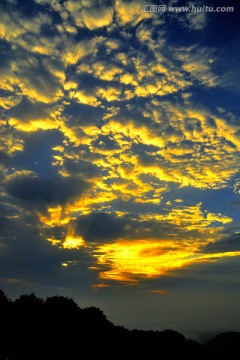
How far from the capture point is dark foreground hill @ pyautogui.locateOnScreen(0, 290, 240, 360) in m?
41.9

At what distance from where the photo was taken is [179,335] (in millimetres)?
64000

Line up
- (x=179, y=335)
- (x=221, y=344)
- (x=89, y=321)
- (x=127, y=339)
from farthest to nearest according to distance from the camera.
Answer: (x=221, y=344)
(x=179, y=335)
(x=127, y=339)
(x=89, y=321)

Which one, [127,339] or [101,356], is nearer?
[101,356]

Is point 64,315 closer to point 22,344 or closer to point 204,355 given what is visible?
point 22,344

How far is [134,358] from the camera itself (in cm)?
A: 5003

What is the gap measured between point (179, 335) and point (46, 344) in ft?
111

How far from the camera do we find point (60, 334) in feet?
142

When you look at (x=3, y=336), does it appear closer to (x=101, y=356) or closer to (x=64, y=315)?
(x=64, y=315)

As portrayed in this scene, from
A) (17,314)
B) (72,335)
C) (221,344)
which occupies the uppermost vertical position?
(17,314)

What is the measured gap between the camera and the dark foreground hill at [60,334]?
41.9 m

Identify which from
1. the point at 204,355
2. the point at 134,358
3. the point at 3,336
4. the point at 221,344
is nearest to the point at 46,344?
the point at 3,336

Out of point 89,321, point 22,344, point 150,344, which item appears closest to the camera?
point 22,344

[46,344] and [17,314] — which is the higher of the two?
[17,314]

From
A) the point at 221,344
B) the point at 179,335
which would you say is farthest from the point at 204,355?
the point at 221,344
